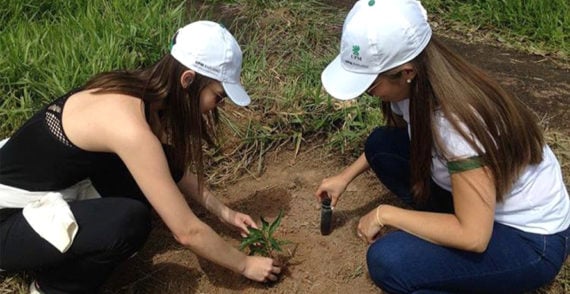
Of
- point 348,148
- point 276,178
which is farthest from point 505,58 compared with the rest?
point 276,178

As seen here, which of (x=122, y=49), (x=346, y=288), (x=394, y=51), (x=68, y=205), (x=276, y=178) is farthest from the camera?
(x=122, y=49)

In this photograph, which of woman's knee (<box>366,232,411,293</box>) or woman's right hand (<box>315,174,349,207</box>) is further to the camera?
woman's right hand (<box>315,174,349,207</box>)

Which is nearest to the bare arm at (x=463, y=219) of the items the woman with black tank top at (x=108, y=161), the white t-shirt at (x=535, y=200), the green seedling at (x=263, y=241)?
the white t-shirt at (x=535, y=200)

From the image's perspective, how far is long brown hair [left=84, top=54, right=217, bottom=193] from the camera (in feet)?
6.51

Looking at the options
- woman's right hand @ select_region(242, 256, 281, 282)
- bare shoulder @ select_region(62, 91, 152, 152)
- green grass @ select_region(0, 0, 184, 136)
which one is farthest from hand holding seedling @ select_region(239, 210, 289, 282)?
green grass @ select_region(0, 0, 184, 136)

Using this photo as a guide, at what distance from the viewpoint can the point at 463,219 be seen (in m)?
1.81

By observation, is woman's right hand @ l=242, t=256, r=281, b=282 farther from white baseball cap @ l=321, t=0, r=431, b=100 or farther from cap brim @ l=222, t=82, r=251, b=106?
white baseball cap @ l=321, t=0, r=431, b=100

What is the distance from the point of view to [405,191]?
2.46 metres

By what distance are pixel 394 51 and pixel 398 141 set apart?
2.33ft

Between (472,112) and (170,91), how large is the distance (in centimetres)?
88

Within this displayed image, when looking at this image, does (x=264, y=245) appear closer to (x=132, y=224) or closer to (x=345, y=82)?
(x=132, y=224)

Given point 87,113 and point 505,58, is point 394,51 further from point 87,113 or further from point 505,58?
point 505,58

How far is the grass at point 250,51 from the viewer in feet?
9.81

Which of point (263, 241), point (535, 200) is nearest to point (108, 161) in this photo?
point (263, 241)
